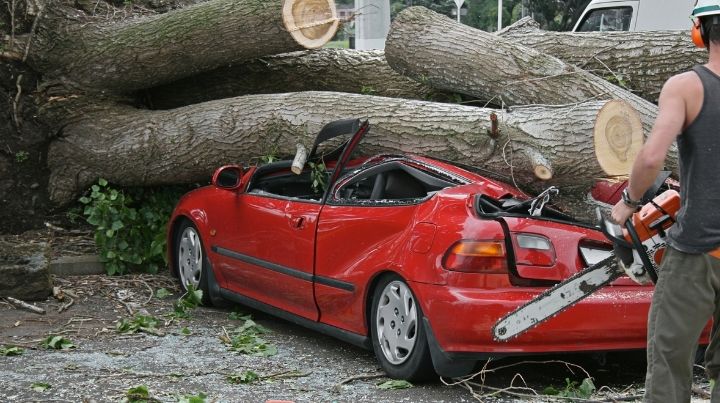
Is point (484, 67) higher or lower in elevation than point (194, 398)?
higher

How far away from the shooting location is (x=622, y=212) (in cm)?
385

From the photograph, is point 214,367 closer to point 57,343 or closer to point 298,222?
point 298,222

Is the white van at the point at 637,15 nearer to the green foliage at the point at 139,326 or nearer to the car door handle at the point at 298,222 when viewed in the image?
the car door handle at the point at 298,222

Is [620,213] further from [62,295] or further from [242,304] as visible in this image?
[62,295]

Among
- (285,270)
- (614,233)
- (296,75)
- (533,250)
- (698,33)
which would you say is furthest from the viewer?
(296,75)

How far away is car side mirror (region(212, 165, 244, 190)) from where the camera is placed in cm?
759

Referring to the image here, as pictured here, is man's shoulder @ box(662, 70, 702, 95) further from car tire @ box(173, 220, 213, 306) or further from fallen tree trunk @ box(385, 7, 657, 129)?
car tire @ box(173, 220, 213, 306)

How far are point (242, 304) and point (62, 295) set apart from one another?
1.42 meters

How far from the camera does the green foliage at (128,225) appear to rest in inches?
354

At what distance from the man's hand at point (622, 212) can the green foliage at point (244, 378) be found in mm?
2591

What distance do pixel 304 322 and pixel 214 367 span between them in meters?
0.77

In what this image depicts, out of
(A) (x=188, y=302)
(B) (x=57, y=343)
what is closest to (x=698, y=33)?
(B) (x=57, y=343)

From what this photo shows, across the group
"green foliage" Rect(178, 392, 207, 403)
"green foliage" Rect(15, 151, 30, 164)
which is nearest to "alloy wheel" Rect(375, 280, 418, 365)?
"green foliage" Rect(178, 392, 207, 403)

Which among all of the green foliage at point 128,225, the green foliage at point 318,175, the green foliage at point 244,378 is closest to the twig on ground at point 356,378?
the green foliage at point 244,378
